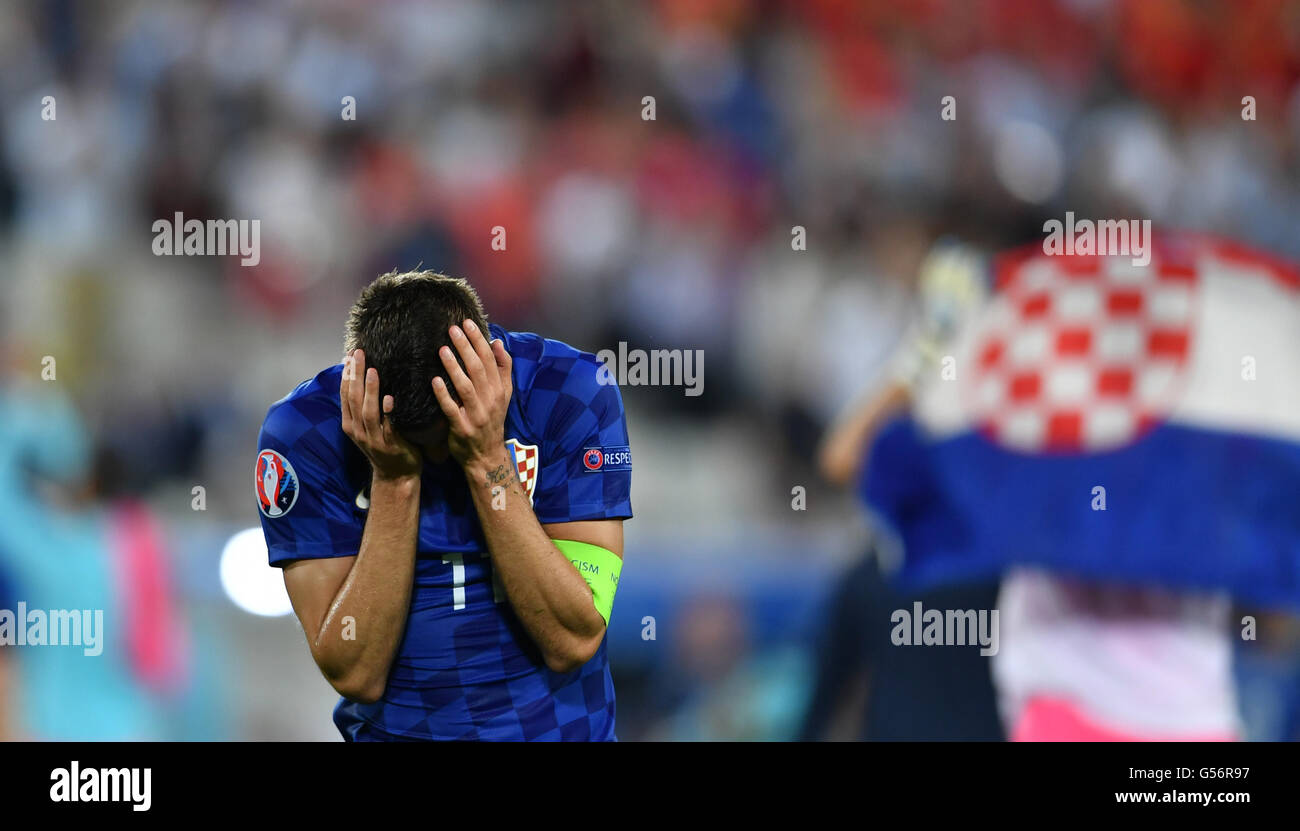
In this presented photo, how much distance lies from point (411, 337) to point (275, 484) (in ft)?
1.05

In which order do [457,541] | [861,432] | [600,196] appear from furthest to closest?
1. [600,196]
2. [861,432]
3. [457,541]

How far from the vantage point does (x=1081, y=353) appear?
3.41m

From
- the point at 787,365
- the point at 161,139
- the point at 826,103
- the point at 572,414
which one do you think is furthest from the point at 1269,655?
the point at 161,139

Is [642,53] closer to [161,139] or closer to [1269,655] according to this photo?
[161,139]

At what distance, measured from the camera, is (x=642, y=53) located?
6.37 metres

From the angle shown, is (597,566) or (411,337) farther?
(597,566)

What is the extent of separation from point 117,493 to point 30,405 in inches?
15.0

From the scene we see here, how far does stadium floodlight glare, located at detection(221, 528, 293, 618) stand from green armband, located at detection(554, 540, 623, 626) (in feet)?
7.32

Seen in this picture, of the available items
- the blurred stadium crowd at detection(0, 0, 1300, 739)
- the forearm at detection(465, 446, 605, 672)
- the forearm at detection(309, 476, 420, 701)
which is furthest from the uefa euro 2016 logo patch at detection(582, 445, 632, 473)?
the blurred stadium crowd at detection(0, 0, 1300, 739)

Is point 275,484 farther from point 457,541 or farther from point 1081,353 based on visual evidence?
point 1081,353

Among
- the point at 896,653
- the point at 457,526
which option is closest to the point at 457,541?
the point at 457,526

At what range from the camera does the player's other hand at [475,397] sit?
1.58 metres

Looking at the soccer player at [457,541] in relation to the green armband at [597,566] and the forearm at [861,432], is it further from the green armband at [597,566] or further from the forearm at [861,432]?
the forearm at [861,432]

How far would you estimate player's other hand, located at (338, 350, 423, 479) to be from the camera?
1583mm
